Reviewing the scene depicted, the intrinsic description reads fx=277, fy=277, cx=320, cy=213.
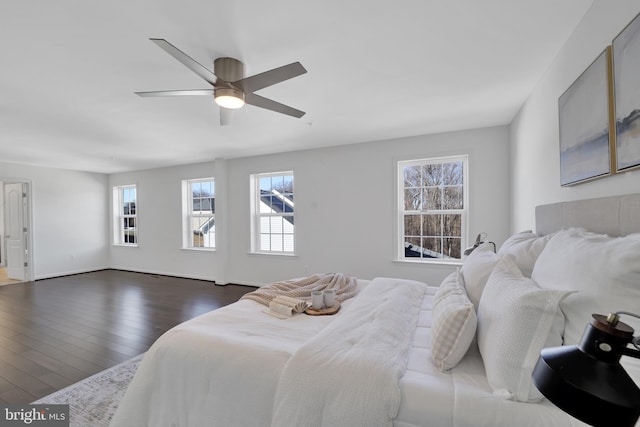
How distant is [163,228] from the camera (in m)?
6.42

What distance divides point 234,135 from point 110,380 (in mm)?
3049

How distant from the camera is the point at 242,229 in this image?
550 cm

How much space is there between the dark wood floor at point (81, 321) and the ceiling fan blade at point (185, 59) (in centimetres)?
266

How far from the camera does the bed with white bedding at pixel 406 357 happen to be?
1003 mm

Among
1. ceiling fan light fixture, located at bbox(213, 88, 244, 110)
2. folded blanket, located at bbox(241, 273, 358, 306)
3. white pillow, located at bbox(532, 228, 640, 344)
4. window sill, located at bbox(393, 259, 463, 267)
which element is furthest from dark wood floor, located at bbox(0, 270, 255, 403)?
white pillow, located at bbox(532, 228, 640, 344)

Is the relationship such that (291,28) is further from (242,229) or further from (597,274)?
(242,229)

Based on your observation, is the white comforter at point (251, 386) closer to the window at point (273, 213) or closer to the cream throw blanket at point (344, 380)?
the cream throw blanket at point (344, 380)

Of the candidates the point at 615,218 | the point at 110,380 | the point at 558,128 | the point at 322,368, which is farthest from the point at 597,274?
the point at 110,380

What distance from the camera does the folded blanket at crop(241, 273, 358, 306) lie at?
7.52 feet

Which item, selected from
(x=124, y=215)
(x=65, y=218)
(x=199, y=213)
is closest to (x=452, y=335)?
(x=199, y=213)

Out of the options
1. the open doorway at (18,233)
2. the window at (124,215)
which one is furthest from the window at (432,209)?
the open doorway at (18,233)

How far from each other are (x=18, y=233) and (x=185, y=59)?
7.27 meters

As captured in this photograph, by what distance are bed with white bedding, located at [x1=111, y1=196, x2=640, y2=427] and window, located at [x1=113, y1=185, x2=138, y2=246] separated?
6.64m

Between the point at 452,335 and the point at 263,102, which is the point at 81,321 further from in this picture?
the point at 452,335
